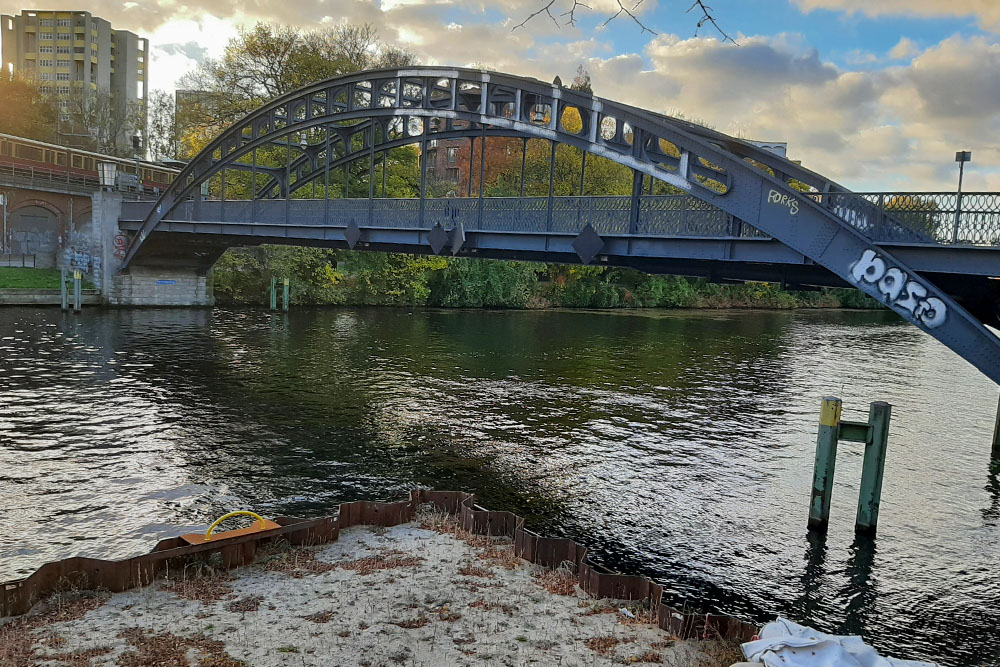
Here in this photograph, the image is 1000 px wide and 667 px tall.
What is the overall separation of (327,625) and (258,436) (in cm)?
1117

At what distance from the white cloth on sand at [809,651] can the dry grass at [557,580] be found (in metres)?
2.59

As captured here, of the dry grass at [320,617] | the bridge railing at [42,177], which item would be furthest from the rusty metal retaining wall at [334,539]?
the bridge railing at [42,177]

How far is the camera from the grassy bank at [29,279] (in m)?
44.1

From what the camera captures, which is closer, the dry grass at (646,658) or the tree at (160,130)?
the dry grass at (646,658)

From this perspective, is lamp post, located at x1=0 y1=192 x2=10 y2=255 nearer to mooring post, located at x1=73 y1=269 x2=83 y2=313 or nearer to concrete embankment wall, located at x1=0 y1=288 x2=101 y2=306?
concrete embankment wall, located at x1=0 y1=288 x2=101 y2=306

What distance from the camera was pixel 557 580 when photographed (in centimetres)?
1000

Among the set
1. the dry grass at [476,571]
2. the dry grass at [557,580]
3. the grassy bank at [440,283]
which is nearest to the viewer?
the dry grass at [557,580]

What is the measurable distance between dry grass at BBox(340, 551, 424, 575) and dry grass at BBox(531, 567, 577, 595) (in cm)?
170

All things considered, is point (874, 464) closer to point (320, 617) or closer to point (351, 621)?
point (351, 621)

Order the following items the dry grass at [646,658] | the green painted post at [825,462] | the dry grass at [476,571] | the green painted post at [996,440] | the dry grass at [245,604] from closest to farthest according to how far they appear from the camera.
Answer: the dry grass at [646,658] → the dry grass at [245,604] → the dry grass at [476,571] → the green painted post at [825,462] → the green painted post at [996,440]

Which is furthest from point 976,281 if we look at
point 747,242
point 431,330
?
point 431,330

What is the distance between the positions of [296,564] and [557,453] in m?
9.17

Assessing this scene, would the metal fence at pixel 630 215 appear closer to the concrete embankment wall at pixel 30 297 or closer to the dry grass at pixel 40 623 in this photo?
the dry grass at pixel 40 623

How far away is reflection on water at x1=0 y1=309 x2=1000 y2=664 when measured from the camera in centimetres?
1178
